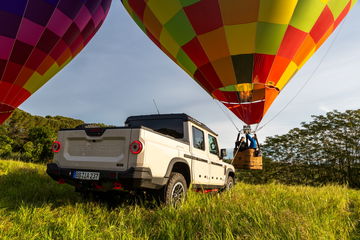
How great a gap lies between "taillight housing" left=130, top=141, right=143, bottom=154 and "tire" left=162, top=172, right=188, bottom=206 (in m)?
1.00

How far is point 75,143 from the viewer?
4488 millimetres

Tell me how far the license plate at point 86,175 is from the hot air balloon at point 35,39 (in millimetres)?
9141

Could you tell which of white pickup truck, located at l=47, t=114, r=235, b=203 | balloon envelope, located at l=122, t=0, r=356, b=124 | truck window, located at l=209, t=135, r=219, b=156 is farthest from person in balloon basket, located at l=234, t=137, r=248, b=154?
white pickup truck, located at l=47, t=114, r=235, b=203

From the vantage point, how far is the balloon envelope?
24.3ft

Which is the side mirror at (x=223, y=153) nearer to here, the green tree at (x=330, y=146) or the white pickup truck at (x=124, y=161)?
the white pickup truck at (x=124, y=161)

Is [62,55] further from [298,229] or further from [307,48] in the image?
[298,229]

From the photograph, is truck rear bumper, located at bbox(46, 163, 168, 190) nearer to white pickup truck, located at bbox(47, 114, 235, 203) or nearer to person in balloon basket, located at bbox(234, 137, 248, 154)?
white pickup truck, located at bbox(47, 114, 235, 203)

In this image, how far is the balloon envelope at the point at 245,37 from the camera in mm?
7398

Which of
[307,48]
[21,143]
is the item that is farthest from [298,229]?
[21,143]

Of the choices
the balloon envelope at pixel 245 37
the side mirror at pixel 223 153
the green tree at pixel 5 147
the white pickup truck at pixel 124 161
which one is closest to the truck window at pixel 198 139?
the white pickup truck at pixel 124 161

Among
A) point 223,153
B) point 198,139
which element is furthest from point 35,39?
point 223,153

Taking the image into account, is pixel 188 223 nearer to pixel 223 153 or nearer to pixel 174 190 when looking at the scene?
pixel 174 190

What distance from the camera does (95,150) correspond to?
169 inches

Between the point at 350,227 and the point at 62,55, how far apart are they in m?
13.2
